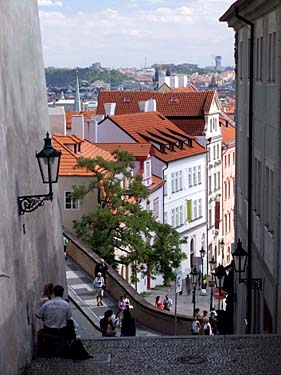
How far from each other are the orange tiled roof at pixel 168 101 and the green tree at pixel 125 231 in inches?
1320

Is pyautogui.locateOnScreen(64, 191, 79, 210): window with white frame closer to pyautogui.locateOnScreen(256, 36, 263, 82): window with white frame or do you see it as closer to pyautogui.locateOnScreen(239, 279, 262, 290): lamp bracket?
pyautogui.locateOnScreen(256, 36, 263, 82): window with white frame

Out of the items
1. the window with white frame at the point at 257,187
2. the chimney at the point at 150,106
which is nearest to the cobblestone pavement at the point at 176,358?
the window with white frame at the point at 257,187

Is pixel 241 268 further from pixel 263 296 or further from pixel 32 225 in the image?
pixel 32 225

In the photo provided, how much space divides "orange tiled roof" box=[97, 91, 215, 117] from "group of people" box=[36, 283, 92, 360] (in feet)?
195

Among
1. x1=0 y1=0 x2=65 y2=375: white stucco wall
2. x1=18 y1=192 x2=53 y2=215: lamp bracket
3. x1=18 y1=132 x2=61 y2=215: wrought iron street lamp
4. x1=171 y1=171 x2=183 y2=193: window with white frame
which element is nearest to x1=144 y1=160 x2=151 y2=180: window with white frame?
x1=171 y1=171 x2=183 y2=193: window with white frame

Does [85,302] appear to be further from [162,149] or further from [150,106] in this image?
[150,106]

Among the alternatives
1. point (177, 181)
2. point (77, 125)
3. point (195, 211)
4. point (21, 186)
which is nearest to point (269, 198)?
point (21, 186)

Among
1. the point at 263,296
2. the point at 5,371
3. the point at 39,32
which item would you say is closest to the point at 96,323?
the point at 263,296

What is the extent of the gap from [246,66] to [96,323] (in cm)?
684

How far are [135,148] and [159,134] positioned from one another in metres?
9.19

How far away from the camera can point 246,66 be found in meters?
23.1

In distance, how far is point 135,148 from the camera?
54.5 m

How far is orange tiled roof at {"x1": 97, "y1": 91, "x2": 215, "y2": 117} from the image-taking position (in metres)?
72.9

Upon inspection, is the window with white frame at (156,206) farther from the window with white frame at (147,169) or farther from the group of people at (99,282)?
the group of people at (99,282)
